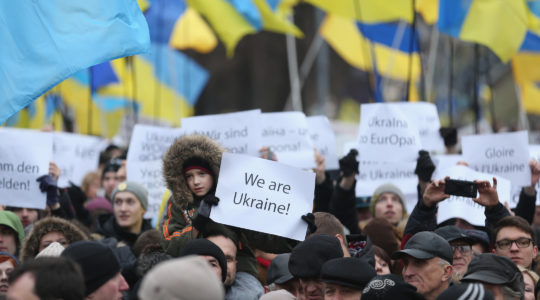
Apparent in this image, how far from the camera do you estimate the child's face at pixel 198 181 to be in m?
5.42

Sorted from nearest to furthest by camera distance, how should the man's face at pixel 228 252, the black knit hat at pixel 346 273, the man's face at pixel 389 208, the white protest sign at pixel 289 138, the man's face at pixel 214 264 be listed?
the black knit hat at pixel 346 273, the man's face at pixel 214 264, the man's face at pixel 228 252, the man's face at pixel 389 208, the white protest sign at pixel 289 138

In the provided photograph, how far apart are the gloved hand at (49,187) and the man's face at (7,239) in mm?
517

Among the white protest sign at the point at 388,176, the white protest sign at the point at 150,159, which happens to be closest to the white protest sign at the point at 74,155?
the white protest sign at the point at 150,159

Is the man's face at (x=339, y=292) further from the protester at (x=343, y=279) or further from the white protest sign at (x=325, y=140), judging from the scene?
the white protest sign at (x=325, y=140)

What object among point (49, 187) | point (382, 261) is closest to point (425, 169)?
point (382, 261)

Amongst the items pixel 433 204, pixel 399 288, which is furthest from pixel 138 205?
pixel 399 288

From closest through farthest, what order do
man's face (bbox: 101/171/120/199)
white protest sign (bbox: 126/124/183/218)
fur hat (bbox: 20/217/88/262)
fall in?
fur hat (bbox: 20/217/88/262) → white protest sign (bbox: 126/124/183/218) → man's face (bbox: 101/171/120/199)

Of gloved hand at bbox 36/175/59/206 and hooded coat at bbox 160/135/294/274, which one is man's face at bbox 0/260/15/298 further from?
gloved hand at bbox 36/175/59/206

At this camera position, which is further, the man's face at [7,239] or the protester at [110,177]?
the protester at [110,177]

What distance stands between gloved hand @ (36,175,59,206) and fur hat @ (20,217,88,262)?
70 centimetres

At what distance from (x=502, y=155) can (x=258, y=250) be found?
7.90 ft

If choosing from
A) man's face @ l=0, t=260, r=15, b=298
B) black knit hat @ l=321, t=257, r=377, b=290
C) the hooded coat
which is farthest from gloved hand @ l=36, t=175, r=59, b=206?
black knit hat @ l=321, t=257, r=377, b=290

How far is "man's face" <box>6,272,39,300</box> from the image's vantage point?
11.7 ft

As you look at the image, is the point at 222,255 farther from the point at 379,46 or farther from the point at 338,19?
the point at 379,46
